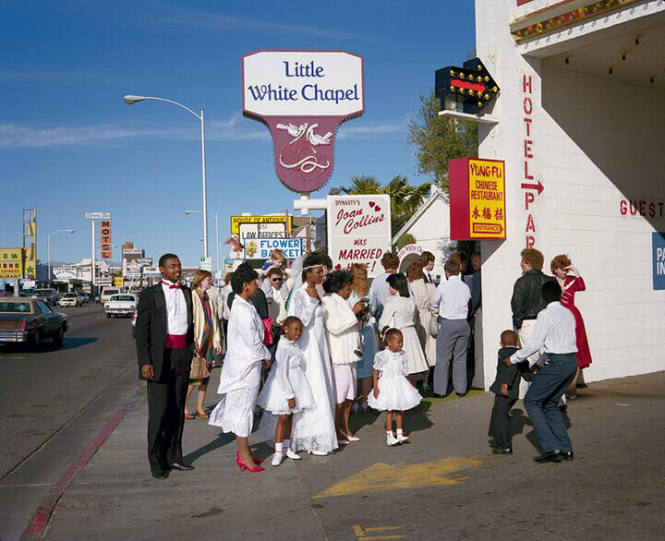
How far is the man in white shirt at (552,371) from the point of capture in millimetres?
6195

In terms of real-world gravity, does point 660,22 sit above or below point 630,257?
above

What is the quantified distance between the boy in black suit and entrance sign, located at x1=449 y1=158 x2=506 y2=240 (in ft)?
9.16

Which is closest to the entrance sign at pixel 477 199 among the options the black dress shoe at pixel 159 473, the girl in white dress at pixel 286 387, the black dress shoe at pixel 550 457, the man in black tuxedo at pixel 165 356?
the girl in white dress at pixel 286 387

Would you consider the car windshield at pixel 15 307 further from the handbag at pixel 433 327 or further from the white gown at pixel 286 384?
the white gown at pixel 286 384

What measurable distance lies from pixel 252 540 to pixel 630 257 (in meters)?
8.84

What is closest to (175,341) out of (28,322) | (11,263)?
(28,322)

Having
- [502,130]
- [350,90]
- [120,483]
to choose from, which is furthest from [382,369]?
[350,90]

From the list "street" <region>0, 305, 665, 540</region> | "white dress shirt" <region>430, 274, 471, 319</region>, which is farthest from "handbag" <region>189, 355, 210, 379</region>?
"white dress shirt" <region>430, 274, 471, 319</region>

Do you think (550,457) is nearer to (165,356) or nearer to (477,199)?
(165,356)

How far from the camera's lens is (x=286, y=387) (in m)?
6.49

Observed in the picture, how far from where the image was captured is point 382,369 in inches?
286

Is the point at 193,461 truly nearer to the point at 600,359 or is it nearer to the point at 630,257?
the point at 600,359

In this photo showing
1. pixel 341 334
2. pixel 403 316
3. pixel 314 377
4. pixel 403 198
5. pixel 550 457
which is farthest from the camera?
pixel 403 198

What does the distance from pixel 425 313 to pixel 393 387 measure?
3.23 meters
